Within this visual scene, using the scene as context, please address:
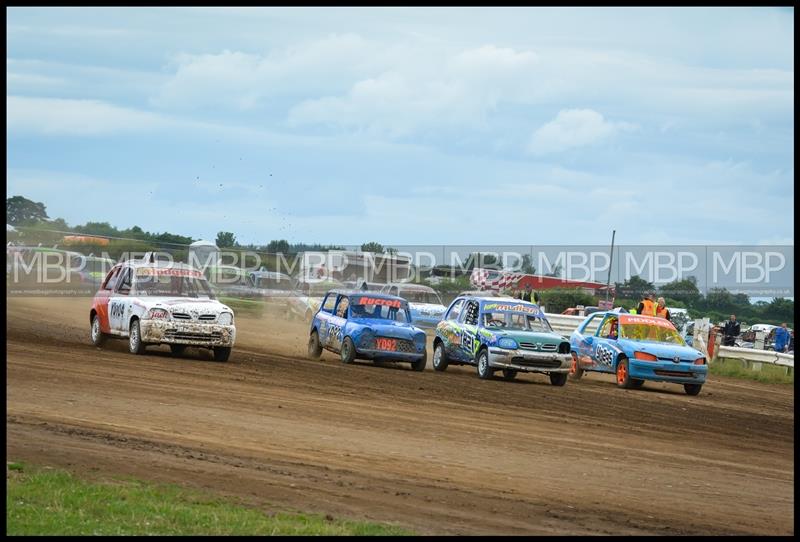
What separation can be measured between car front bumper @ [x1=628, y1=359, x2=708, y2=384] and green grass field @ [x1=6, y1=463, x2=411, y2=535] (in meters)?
13.9

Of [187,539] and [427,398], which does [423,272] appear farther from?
[187,539]

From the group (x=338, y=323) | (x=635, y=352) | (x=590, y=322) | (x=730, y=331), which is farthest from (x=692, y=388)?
(x=730, y=331)

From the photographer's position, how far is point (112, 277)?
2266 cm

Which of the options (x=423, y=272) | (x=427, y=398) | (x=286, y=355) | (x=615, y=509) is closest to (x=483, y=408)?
(x=427, y=398)

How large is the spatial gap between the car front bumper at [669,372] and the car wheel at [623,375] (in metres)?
0.21

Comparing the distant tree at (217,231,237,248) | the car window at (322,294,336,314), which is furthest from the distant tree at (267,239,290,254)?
the car window at (322,294,336,314)

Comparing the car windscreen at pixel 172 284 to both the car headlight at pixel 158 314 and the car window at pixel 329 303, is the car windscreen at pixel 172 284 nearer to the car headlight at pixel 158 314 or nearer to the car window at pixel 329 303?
the car headlight at pixel 158 314

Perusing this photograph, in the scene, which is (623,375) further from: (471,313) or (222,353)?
(222,353)

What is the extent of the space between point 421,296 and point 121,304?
49.6 ft

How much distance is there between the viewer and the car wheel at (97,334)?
74.5ft

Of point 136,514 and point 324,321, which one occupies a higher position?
point 324,321

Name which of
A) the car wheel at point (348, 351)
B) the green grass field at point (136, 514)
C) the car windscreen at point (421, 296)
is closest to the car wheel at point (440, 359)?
the car wheel at point (348, 351)

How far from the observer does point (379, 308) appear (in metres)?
23.6

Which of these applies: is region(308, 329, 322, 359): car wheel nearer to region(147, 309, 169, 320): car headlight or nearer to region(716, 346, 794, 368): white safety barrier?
region(147, 309, 169, 320): car headlight
